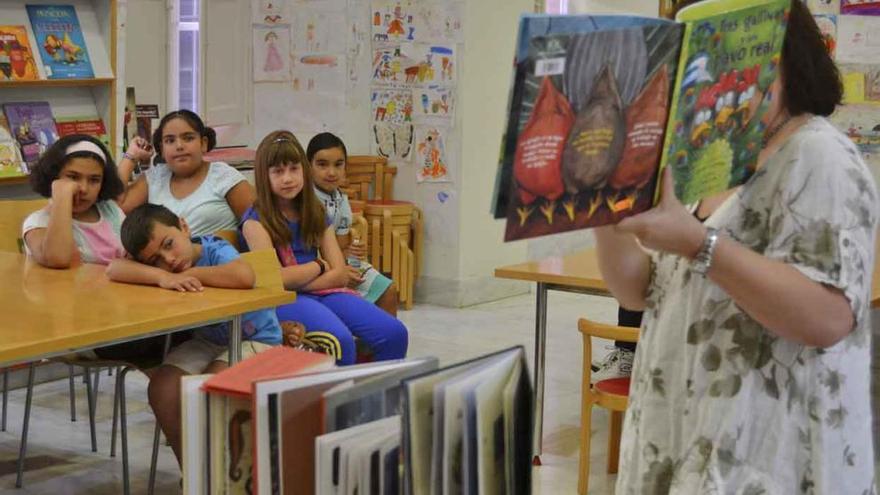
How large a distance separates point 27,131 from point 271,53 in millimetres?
2378

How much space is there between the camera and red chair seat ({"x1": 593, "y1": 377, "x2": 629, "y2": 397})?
394cm

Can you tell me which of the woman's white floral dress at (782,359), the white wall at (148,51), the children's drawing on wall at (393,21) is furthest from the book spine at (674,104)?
the white wall at (148,51)

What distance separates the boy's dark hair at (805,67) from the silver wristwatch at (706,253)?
0.24 meters

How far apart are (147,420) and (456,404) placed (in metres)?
3.77

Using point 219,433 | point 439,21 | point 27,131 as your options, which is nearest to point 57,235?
point 27,131

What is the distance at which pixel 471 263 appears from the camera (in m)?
7.25

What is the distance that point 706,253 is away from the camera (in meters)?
1.52

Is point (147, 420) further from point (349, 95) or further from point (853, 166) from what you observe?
point (853, 166)

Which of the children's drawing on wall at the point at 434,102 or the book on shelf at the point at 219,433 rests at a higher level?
the children's drawing on wall at the point at 434,102

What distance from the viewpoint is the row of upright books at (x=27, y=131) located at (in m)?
5.28

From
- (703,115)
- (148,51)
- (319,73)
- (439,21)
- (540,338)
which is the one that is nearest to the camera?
(703,115)

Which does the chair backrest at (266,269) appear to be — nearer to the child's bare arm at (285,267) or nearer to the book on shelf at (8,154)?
the child's bare arm at (285,267)

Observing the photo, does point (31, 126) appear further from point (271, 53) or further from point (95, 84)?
point (271, 53)

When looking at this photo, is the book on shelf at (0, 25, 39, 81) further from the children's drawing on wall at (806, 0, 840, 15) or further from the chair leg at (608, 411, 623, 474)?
the children's drawing on wall at (806, 0, 840, 15)
